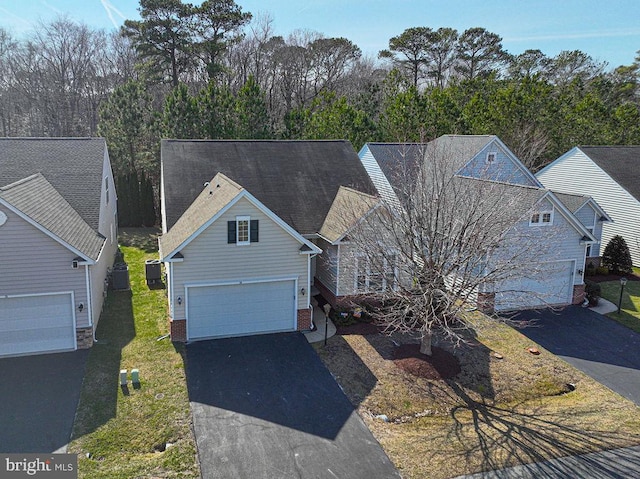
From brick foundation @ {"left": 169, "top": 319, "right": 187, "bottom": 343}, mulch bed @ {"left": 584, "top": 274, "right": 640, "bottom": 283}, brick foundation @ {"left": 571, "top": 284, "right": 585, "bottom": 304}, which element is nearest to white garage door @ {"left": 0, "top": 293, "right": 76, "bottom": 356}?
brick foundation @ {"left": 169, "top": 319, "right": 187, "bottom": 343}

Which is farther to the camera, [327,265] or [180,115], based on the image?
[180,115]

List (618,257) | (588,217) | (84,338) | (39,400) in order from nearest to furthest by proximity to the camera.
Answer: (39,400), (84,338), (588,217), (618,257)

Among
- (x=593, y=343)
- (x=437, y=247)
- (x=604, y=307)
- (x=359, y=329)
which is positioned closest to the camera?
(x=437, y=247)

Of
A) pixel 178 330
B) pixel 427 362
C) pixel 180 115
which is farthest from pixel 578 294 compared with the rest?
pixel 180 115

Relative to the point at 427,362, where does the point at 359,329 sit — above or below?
above

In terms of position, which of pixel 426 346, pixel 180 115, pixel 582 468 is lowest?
pixel 582 468

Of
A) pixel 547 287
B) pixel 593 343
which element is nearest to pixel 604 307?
pixel 547 287

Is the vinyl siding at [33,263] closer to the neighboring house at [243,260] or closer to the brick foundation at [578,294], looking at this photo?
the neighboring house at [243,260]

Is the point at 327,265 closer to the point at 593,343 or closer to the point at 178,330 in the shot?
the point at 178,330
